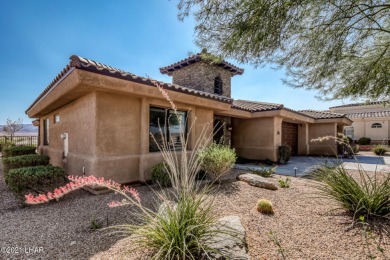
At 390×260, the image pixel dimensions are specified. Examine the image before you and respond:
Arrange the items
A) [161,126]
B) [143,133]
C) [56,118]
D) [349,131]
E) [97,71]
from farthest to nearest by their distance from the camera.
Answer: [349,131], [56,118], [161,126], [143,133], [97,71]

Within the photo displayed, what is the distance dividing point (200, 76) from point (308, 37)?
386 inches

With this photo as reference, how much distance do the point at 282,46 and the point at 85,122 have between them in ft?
22.1

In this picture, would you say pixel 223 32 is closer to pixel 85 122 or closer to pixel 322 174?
pixel 322 174

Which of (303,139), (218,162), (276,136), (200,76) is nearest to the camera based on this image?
(218,162)

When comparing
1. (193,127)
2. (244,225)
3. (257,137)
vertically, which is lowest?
(244,225)

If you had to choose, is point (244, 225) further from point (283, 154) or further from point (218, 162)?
point (283, 154)

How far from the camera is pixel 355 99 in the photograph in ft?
24.8

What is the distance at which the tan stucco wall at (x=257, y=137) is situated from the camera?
12172 millimetres

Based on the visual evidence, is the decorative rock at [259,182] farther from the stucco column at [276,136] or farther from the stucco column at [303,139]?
the stucco column at [303,139]

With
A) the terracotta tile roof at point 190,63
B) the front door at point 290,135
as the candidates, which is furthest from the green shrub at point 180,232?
the front door at point 290,135

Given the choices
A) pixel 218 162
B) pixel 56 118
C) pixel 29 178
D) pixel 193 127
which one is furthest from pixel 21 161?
pixel 218 162

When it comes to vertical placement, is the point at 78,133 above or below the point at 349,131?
below

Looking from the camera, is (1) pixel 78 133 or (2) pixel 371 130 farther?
(2) pixel 371 130

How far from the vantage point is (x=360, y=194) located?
153 inches
